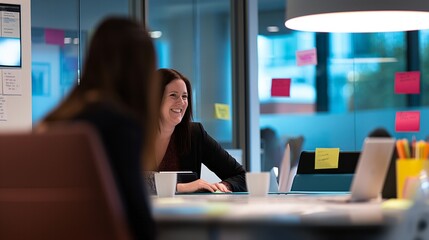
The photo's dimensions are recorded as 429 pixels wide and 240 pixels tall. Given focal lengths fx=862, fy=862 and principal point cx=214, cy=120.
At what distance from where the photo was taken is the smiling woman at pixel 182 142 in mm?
4316

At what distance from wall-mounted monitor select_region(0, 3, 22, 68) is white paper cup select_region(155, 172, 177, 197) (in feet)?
6.97

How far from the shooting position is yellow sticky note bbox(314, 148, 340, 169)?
3.92 meters

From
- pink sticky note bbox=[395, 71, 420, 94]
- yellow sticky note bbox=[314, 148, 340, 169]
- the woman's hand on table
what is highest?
pink sticky note bbox=[395, 71, 420, 94]

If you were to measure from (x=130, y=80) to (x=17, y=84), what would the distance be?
116 inches

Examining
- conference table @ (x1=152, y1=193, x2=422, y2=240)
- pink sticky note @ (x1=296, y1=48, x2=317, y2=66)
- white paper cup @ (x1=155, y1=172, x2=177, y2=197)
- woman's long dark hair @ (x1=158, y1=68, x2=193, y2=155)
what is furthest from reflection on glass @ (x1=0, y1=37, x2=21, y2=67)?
conference table @ (x1=152, y1=193, x2=422, y2=240)

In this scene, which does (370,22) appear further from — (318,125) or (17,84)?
(318,125)

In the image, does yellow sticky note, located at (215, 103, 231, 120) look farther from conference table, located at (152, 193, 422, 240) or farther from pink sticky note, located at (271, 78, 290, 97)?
conference table, located at (152, 193, 422, 240)

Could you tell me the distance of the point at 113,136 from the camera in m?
2.00

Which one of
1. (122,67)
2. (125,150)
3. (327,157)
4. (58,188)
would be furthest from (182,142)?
(58,188)

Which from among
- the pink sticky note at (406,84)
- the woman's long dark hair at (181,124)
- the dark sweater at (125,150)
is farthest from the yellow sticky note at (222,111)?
the dark sweater at (125,150)

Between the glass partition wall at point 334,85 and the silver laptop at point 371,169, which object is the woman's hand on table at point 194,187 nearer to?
the silver laptop at point 371,169

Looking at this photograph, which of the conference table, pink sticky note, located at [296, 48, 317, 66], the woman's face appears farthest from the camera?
pink sticky note, located at [296, 48, 317, 66]

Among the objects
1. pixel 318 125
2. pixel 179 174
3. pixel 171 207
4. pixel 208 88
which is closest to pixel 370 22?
pixel 179 174

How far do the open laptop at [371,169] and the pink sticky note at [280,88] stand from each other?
3417 millimetres
